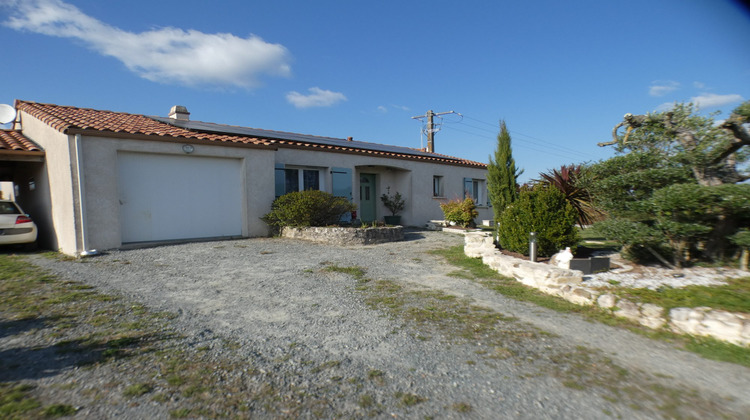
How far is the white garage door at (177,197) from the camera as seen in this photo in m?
8.68

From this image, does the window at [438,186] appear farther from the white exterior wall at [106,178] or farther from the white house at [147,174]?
the white exterior wall at [106,178]

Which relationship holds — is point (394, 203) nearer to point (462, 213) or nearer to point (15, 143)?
point (462, 213)

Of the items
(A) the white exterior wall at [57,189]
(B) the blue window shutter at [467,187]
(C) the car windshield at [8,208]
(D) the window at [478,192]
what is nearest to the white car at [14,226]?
(C) the car windshield at [8,208]

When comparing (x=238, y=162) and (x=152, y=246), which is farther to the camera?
(x=238, y=162)

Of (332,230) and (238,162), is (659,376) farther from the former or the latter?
(238,162)

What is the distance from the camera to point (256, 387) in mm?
2664

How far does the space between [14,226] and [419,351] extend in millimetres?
9442

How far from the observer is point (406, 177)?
1479 cm

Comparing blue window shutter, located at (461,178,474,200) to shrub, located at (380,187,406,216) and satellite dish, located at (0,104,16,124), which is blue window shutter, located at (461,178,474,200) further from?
satellite dish, located at (0,104,16,124)

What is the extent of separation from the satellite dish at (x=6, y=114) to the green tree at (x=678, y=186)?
13.9 meters

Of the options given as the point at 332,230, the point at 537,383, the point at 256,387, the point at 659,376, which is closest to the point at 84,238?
the point at 332,230

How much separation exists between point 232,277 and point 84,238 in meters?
4.00

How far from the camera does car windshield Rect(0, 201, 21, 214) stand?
8528 mm

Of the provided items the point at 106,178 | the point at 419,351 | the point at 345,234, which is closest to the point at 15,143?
the point at 106,178
